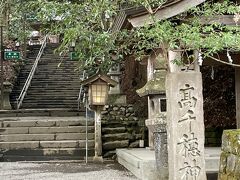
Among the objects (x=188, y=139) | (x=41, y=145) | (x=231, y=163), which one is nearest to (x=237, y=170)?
(x=231, y=163)

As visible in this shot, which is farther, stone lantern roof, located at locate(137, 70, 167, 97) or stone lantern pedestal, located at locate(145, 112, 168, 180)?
stone lantern roof, located at locate(137, 70, 167, 97)

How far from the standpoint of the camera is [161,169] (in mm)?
7324

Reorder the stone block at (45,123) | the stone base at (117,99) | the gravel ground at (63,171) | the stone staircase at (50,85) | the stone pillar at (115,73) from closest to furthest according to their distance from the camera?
the gravel ground at (63,171) → the stone block at (45,123) → the stone base at (117,99) → the stone pillar at (115,73) → the stone staircase at (50,85)

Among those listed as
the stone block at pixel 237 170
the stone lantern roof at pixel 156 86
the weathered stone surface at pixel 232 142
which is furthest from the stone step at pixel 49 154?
the stone block at pixel 237 170

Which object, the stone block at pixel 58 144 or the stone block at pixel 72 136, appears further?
the stone block at pixel 72 136

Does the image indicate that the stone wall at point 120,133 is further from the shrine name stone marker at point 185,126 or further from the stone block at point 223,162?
the stone block at point 223,162

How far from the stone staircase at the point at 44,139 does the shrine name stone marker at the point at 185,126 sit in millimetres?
5847

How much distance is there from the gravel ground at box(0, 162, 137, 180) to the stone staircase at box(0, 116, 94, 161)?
768 millimetres

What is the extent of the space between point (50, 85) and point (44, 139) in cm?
829

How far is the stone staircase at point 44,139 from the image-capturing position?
475 inches

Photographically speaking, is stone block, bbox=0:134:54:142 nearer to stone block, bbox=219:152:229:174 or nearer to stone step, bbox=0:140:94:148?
stone step, bbox=0:140:94:148

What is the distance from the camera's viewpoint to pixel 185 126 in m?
6.49

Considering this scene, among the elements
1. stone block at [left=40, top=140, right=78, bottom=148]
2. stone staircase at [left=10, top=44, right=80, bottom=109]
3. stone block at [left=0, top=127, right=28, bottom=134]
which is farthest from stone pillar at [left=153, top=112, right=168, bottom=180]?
stone staircase at [left=10, top=44, right=80, bottom=109]

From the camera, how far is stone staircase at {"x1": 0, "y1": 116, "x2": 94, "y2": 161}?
475 inches
